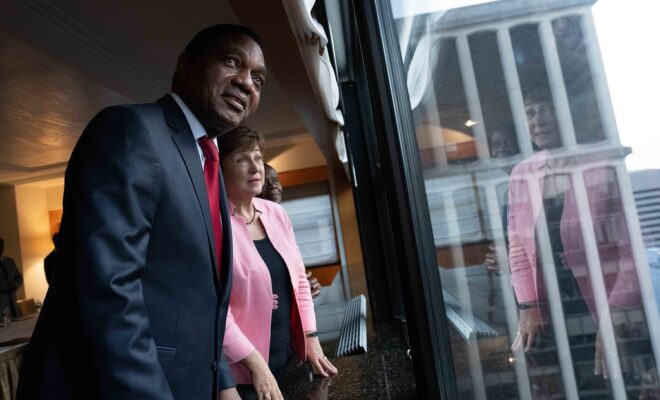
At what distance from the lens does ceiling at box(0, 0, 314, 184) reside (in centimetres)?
400

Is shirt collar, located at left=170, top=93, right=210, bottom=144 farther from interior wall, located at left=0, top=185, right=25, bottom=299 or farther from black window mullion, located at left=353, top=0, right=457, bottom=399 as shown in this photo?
interior wall, located at left=0, top=185, right=25, bottom=299

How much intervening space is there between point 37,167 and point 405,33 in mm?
9739

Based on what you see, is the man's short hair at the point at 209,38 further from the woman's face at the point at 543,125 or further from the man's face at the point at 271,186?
the man's face at the point at 271,186

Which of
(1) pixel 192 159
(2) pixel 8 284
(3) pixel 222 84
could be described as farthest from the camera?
(2) pixel 8 284

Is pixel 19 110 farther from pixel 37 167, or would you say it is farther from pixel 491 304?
pixel 491 304

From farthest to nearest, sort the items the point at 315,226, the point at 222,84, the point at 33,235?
the point at 315,226 → the point at 33,235 → the point at 222,84

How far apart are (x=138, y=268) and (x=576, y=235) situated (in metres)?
0.69

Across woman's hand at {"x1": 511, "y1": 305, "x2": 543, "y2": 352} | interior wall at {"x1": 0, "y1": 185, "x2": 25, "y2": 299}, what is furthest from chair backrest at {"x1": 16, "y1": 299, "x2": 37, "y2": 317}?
woman's hand at {"x1": 511, "y1": 305, "x2": 543, "y2": 352}

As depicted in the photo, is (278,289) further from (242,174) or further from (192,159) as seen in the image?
(192,159)

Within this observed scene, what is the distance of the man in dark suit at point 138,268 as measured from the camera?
0.82m

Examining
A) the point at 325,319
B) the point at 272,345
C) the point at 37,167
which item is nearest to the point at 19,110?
the point at 37,167

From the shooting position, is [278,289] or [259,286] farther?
[278,289]

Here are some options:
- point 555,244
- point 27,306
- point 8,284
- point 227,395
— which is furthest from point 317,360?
point 27,306

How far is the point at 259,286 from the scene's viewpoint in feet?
4.91
